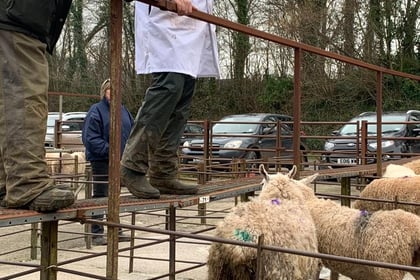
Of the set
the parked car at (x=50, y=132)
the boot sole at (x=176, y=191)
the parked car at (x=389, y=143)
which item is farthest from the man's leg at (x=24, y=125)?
A: the parked car at (x=50, y=132)

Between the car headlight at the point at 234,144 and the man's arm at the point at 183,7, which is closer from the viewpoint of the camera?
the man's arm at the point at 183,7

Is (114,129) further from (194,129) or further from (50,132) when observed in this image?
(50,132)

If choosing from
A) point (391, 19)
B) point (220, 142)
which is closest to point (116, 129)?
point (220, 142)

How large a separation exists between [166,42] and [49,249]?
4.54 ft

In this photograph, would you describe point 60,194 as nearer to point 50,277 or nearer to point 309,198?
point 50,277

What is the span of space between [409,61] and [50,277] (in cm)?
1982

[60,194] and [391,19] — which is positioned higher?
[391,19]

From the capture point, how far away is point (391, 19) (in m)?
20.8

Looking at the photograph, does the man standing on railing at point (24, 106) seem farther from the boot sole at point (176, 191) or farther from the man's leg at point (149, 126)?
the boot sole at point (176, 191)

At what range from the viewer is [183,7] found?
2.91m

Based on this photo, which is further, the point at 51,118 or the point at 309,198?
the point at 51,118

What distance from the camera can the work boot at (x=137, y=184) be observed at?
349cm

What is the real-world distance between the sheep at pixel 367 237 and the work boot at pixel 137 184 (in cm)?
110

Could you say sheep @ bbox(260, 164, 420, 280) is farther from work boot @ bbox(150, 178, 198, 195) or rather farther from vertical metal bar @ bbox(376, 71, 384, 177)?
vertical metal bar @ bbox(376, 71, 384, 177)
